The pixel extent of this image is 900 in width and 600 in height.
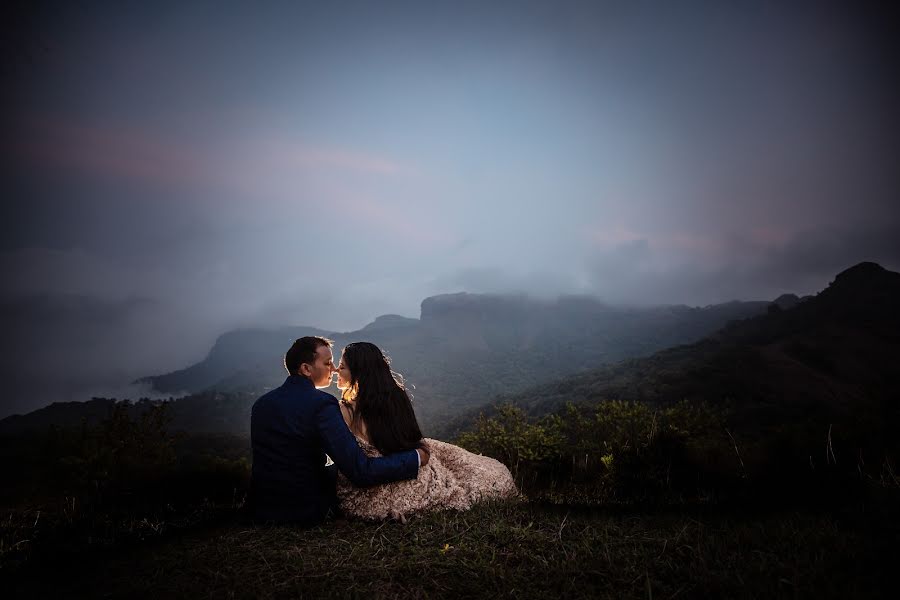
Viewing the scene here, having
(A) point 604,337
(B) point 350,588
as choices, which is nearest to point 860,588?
(B) point 350,588

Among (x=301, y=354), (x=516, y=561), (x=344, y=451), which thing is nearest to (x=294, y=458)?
(x=344, y=451)

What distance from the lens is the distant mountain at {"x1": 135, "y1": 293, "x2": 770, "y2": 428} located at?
104 meters

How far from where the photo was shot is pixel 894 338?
54875 mm

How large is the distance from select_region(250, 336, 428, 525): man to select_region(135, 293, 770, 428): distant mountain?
70.2 m

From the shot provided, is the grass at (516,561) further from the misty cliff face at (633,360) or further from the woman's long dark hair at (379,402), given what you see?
the misty cliff face at (633,360)

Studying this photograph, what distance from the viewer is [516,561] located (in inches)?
119

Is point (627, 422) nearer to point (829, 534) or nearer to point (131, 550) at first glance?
point (829, 534)

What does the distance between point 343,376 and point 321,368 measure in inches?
14.0

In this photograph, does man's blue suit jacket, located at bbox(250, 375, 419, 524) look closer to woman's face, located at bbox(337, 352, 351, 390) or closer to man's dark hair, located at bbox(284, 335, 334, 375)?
man's dark hair, located at bbox(284, 335, 334, 375)

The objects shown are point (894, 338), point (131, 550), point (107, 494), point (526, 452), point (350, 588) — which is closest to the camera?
point (350, 588)

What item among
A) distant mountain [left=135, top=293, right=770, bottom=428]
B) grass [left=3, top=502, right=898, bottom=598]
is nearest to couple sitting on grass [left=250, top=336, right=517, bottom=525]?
grass [left=3, top=502, right=898, bottom=598]

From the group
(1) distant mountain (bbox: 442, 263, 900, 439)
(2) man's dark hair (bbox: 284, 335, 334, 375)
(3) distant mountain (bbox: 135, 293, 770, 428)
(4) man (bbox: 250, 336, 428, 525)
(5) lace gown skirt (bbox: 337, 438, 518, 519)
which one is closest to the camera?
(4) man (bbox: 250, 336, 428, 525)

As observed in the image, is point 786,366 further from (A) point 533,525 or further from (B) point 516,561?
(B) point 516,561

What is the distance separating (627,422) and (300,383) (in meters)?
6.87
